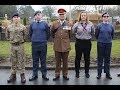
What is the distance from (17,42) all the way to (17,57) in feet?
1.36

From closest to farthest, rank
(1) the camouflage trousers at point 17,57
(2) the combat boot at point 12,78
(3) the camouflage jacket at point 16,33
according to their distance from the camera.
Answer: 1. (3) the camouflage jacket at point 16,33
2. (1) the camouflage trousers at point 17,57
3. (2) the combat boot at point 12,78

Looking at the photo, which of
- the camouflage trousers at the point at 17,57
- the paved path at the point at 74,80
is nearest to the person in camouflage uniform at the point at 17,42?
the camouflage trousers at the point at 17,57

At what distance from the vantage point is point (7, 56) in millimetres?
12492

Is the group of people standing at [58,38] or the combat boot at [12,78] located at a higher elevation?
the group of people standing at [58,38]

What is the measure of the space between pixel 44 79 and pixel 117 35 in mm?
12358

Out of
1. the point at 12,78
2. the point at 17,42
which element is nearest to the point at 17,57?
the point at 17,42

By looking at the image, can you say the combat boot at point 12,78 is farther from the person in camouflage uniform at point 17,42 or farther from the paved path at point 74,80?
the paved path at point 74,80

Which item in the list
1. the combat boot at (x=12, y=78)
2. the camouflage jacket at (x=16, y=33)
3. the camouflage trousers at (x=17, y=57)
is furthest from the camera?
the combat boot at (x=12, y=78)

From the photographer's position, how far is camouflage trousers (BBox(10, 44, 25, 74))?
→ 8.55 m

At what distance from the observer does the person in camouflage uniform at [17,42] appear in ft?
27.7

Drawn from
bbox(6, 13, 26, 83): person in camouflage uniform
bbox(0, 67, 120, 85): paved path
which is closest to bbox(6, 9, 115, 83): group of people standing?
bbox(6, 13, 26, 83): person in camouflage uniform

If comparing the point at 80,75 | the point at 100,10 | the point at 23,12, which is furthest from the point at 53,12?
the point at 80,75
